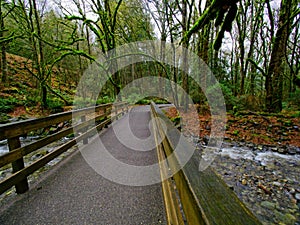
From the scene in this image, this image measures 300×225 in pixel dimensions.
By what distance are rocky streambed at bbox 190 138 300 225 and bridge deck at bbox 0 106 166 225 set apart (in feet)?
6.14

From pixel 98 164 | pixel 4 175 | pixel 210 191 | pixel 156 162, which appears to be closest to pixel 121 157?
pixel 98 164

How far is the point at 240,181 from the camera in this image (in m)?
3.68

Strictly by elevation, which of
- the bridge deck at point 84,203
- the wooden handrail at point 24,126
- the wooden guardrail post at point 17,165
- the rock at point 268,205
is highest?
the wooden handrail at point 24,126

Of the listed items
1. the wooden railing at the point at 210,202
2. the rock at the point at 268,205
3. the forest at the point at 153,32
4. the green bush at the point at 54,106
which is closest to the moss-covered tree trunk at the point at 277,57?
the forest at the point at 153,32

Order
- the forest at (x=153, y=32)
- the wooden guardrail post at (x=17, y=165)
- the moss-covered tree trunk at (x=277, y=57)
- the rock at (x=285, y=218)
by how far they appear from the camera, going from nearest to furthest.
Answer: the wooden guardrail post at (x=17, y=165)
the rock at (x=285, y=218)
the moss-covered tree trunk at (x=277, y=57)
the forest at (x=153, y=32)

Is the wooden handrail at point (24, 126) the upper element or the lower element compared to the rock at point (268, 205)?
upper

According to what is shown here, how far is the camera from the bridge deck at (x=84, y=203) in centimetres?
203

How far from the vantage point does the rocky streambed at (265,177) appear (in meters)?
2.79

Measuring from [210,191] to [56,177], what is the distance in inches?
121

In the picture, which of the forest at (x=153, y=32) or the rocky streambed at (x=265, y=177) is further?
the forest at (x=153, y=32)

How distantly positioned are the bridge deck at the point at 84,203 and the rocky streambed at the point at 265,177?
1.87m

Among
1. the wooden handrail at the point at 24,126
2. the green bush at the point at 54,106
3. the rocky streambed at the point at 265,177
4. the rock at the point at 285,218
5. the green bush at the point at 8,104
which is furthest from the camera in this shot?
the green bush at the point at 54,106

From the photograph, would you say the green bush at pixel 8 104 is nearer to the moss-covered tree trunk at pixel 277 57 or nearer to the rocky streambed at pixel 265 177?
the rocky streambed at pixel 265 177

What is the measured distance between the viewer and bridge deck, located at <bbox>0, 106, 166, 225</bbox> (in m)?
2.03
